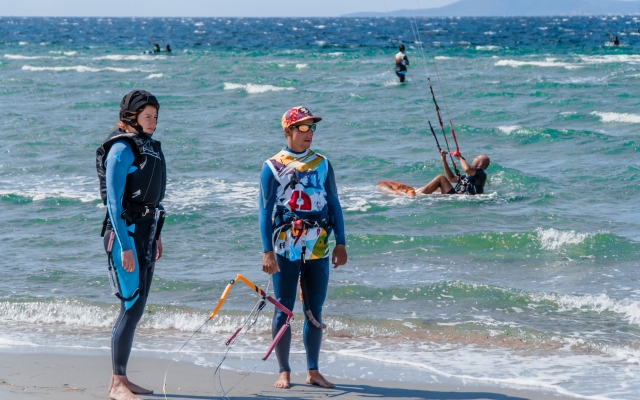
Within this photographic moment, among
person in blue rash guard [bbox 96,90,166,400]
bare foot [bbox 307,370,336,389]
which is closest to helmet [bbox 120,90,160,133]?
person in blue rash guard [bbox 96,90,166,400]

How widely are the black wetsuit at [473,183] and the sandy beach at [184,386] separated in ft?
25.6

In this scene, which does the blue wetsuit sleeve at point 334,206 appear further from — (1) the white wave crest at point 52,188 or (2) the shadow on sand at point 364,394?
(1) the white wave crest at point 52,188

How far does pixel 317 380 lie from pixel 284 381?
0.21 meters

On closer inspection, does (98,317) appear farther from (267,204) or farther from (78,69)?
(78,69)

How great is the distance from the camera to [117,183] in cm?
459

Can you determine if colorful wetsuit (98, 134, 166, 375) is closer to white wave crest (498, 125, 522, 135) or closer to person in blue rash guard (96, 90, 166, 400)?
person in blue rash guard (96, 90, 166, 400)

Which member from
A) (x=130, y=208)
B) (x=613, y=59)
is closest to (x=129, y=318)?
(x=130, y=208)

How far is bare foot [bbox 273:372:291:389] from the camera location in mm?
5166

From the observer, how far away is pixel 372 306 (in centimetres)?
779

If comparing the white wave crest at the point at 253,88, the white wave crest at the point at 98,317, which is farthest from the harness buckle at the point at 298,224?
the white wave crest at the point at 253,88

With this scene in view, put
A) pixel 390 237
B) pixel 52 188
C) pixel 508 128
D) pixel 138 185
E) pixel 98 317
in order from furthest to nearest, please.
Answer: pixel 508 128 → pixel 52 188 → pixel 390 237 → pixel 98 317 → pixel 138 185

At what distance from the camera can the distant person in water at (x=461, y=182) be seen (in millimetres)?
12891

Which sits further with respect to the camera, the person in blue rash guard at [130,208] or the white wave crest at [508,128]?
the white wave crest at [508,128]

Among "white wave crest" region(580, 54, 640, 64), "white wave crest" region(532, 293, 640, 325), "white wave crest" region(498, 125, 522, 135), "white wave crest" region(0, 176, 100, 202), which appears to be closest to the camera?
"white wave crest" region(532, 293, 640, 325)
